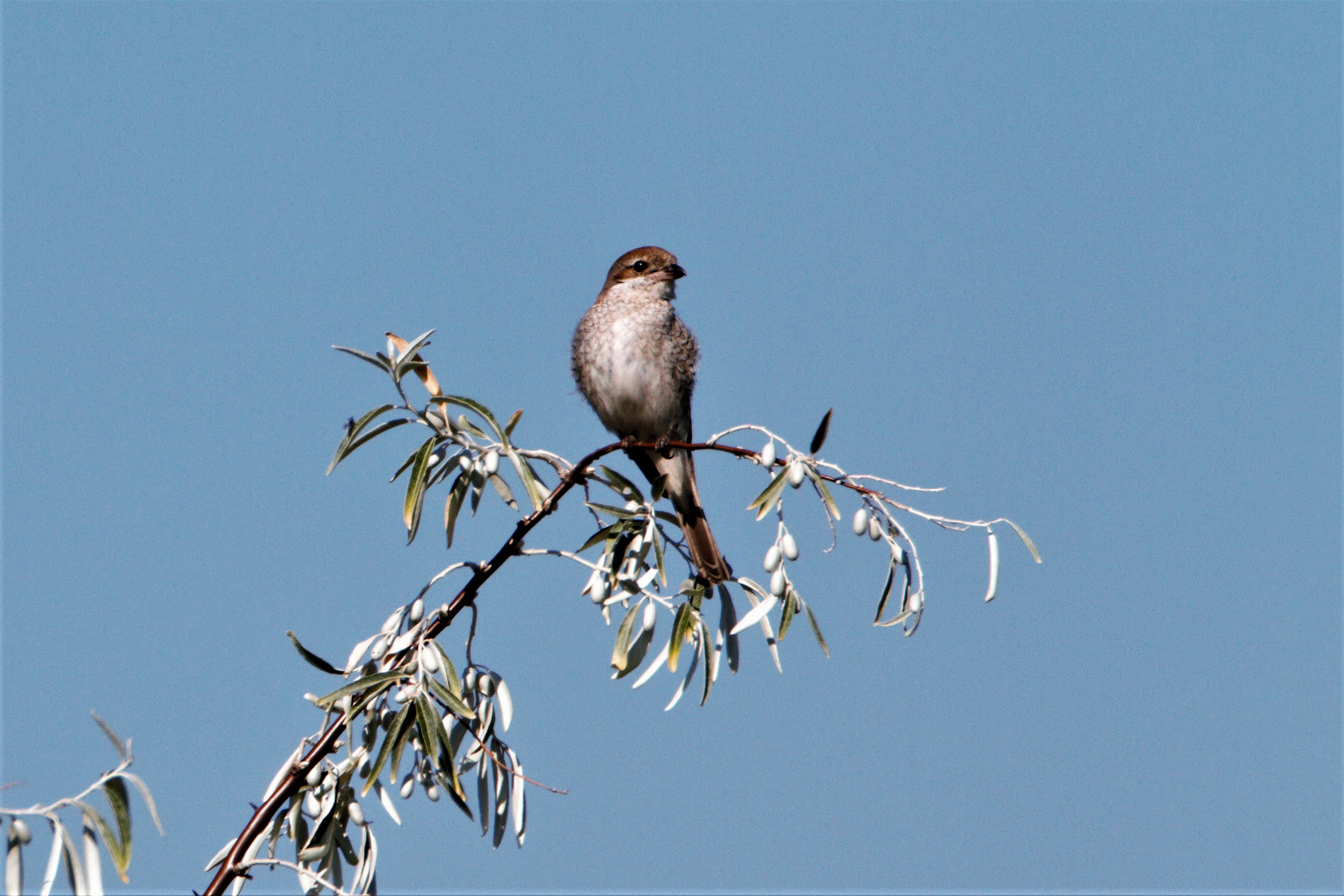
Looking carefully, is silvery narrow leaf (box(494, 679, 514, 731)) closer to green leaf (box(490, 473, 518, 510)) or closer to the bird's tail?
green leaf (box(490, 473, 518, 510))

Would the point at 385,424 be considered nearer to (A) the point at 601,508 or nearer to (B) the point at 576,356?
(A) the point at 601,508

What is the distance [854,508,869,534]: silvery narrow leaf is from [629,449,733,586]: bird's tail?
185cm

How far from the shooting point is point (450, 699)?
2840 mm

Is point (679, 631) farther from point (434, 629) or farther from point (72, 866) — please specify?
point (72, 866)

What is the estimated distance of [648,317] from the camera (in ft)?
18.1

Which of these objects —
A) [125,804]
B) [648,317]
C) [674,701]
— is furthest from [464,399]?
[648,317]

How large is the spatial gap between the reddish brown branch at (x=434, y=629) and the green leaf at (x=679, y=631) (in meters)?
0.40

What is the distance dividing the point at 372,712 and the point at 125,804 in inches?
27.9

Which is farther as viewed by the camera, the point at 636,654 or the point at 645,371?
the point at 645,371

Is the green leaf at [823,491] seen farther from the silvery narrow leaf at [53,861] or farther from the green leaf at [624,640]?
the silvery narrow leaf at [53,861]

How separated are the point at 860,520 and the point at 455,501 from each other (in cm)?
115

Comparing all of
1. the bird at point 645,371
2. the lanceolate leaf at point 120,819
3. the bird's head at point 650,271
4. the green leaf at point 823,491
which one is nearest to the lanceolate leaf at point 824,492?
the green leaf at point 823,491

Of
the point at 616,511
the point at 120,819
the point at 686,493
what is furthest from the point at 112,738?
the point at 686,493

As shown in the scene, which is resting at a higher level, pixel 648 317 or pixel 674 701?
pixel 648 317
